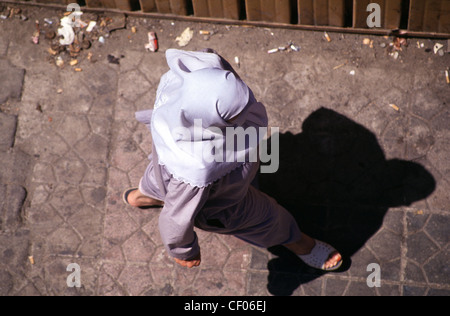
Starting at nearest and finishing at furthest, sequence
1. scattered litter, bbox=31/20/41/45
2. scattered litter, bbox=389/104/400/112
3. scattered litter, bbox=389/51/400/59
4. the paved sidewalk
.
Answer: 1. the paved sidewalk
2. scattered litter, bbox=389/104/400/112
3. scattered litter, bbox=389/51/400/59
4. scattered litter, bbox=31/20/41/45

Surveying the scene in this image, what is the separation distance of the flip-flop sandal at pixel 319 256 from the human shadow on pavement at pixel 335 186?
117mm

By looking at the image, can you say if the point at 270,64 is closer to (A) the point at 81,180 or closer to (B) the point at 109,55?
(B) the point at 109,55

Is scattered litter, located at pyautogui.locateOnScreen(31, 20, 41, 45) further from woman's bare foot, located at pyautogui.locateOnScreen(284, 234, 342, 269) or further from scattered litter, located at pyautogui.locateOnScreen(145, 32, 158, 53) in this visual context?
woman's bare foot, located at pyautogui.locateOnScreen(284, 234, 342, 269)

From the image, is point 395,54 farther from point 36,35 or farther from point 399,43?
point 36,35

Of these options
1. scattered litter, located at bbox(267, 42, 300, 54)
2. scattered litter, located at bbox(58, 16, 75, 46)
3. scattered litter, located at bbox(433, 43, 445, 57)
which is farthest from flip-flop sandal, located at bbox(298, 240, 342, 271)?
scattered litter, located at bbox(58, 16, 75, 46)

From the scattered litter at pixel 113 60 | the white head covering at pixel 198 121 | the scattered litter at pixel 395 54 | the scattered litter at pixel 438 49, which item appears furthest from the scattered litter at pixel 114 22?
the scattered litter at pixel 438 49

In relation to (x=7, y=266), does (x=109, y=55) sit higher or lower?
higher

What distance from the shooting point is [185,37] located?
4914 millimetres

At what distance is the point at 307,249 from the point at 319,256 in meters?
0.13

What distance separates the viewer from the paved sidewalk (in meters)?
4.41

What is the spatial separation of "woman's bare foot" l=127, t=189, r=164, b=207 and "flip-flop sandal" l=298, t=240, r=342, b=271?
1502mm

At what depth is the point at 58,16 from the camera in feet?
16.6
